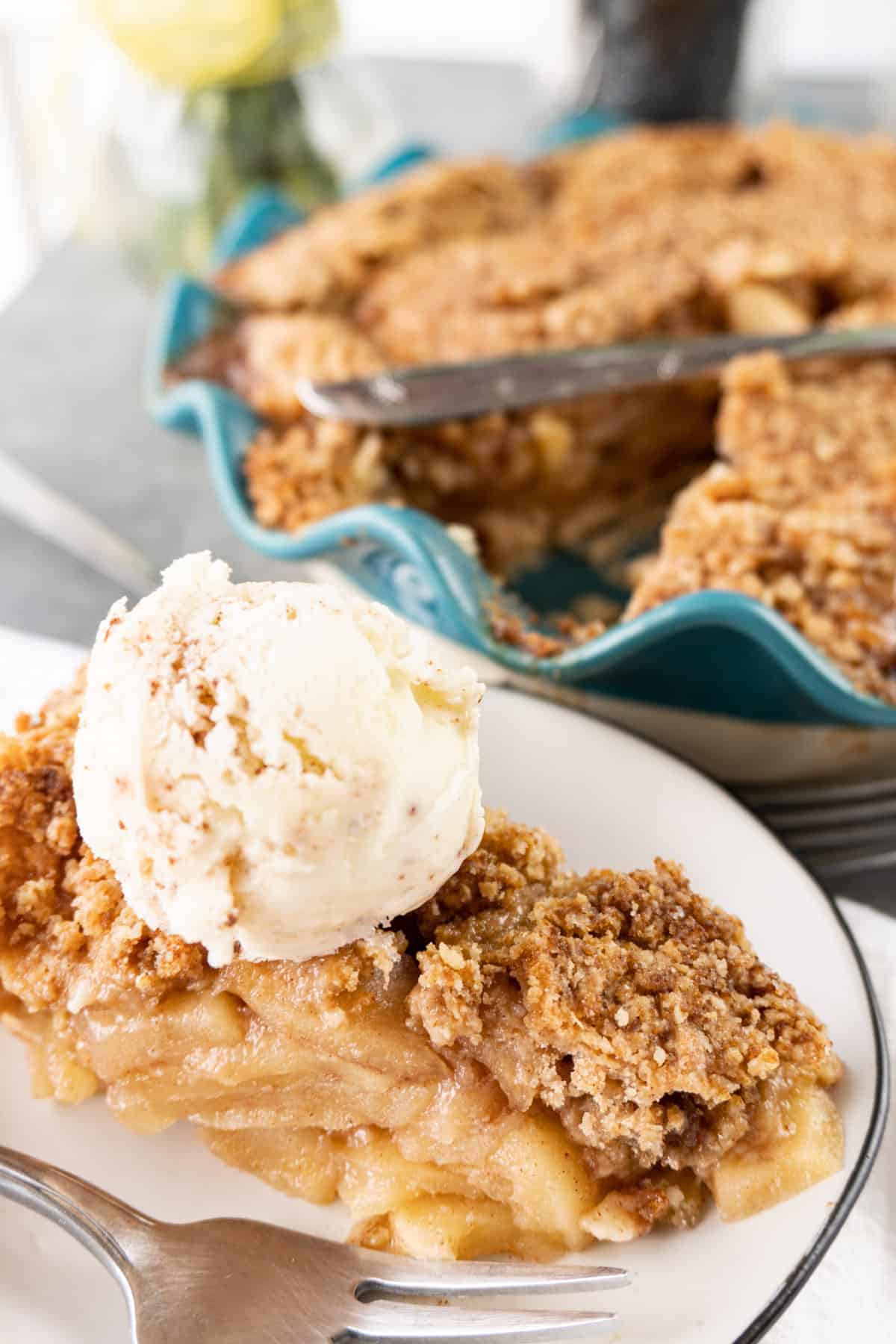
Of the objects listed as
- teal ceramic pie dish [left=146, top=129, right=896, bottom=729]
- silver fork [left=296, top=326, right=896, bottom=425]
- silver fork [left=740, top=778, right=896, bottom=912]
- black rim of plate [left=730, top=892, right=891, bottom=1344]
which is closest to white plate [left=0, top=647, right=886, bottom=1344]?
black rim of plate [left=730, top=892, right=891, bottom=1344]

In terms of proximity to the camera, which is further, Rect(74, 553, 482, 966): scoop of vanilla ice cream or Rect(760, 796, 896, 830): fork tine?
Rect(760, 796, 896, 830): fork tine

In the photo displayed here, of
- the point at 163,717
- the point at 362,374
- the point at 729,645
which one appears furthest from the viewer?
the point at 362,374

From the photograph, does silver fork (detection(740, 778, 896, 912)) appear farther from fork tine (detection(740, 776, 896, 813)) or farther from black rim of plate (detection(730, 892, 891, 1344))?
black rim of plate (detection(730, 892, 891, 1344))

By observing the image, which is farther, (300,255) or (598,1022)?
(300,255)

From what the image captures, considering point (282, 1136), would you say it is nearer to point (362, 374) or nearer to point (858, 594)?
point (858, 594)

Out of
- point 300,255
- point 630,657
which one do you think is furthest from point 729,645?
point 300,255

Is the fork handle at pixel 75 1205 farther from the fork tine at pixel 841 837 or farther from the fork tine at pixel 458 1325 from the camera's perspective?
the fork tine at pixel 841 837
